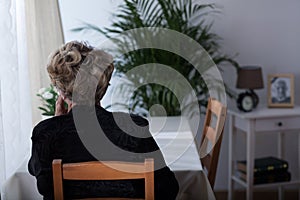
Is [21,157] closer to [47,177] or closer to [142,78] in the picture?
[47,177]

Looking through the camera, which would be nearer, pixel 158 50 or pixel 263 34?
pixel 158 50

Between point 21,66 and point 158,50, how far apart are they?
1132 millimetres

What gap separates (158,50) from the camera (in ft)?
9.91

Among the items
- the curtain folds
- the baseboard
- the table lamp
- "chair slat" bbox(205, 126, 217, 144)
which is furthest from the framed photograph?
the curtain folds

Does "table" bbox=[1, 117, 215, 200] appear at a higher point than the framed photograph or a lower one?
lower

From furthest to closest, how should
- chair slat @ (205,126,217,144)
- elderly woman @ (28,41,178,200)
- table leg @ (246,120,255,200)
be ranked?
1. table leg @ (246,120,255,200)
2. chair slat @ (205,126,217,144)
3. elderly woman @ (28,41,178,200)

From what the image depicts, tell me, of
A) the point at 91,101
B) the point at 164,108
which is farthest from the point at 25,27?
the point at 164,108

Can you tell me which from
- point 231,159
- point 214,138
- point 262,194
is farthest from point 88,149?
point 262,194

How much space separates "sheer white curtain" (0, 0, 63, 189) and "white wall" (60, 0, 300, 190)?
0.56 metres

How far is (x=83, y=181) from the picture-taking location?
61.9 inches

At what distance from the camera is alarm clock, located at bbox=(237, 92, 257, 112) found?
3.08m

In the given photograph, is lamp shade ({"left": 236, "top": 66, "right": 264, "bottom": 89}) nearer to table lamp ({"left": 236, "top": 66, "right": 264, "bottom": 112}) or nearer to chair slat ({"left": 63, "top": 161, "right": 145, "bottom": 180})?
table lamp ({"left": 236, "top": 66, "right": 264, "bottom": 112})

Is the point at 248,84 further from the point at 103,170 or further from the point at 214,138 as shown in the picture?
the point at 103,170

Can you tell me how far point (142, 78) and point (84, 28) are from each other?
562 mm
